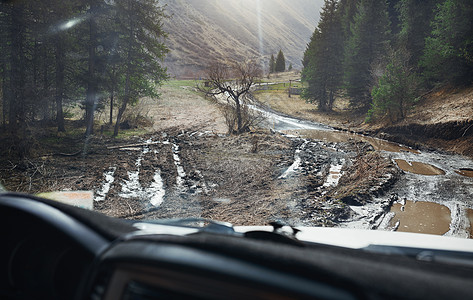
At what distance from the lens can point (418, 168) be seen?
14.1m

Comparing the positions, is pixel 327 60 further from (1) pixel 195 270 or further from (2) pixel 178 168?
(1) pixel 195 270

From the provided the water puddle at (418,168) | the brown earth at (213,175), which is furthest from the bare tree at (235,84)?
the water puddle at (418,168)

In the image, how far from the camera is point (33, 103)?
50.1ft

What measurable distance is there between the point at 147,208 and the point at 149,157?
665cm

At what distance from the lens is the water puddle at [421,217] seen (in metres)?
7.92

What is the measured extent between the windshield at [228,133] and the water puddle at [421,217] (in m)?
0.06

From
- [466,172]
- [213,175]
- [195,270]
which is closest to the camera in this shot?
[195,270]

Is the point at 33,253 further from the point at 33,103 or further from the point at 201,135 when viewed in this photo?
the point at 201,135

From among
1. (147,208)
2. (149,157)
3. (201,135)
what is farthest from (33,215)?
(201,135)

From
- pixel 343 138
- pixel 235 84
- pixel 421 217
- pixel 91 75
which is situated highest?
pixel 91 75

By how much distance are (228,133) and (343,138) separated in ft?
26.9

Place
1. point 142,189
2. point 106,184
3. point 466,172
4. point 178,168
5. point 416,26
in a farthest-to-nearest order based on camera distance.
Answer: point 416,26, point 178,168, point 466,172, point 106,184, point 142,189

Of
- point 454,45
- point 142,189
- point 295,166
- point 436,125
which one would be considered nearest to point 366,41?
point 454,45

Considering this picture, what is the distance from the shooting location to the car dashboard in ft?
2.92
